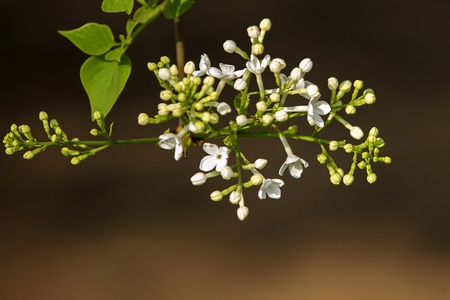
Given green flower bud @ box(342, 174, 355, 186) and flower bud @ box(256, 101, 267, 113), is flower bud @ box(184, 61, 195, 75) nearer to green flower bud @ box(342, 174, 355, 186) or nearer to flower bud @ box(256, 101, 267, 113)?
flower bud @ box(256, 101, 267, 113)

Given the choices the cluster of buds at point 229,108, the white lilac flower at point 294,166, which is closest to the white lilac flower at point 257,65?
the cluster of buds at point 229,108

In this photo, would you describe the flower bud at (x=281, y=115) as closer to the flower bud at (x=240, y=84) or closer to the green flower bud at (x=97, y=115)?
the flower bud at (x=240, y=84)

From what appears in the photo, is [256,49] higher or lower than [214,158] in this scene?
higher

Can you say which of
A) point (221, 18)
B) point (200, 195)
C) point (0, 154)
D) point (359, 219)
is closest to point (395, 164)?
point (359, 219)

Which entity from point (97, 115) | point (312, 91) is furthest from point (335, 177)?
point (97, 115)

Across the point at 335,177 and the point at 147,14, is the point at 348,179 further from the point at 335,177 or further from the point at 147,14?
the point at 147,14

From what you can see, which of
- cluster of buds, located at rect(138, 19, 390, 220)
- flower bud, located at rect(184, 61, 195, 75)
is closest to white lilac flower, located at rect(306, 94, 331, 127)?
cluster of buds, located at rect(138, 19, 390, 220)
